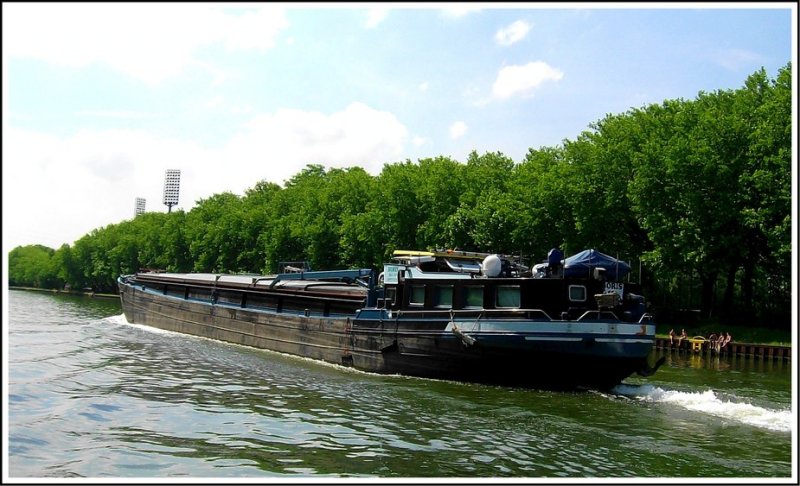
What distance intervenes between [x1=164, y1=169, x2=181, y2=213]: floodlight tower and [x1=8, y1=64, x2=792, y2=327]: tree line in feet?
275

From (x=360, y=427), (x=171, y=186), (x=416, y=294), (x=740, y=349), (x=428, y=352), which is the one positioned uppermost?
(x=171, y=186)

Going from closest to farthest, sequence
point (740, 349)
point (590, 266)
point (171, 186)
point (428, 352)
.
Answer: point (590, 266) < point (428, 352) < point (740, 349) < point (171, 186)

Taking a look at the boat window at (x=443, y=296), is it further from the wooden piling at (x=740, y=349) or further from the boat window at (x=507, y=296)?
the wooden piling at (x=740, y=349)

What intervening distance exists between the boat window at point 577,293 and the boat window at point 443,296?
3.85 metres

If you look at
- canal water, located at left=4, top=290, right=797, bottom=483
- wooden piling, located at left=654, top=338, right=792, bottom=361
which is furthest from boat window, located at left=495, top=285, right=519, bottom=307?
wooden piling, located at left=654, top=338, right=792, bottom=361

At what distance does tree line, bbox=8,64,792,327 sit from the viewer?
42.6m

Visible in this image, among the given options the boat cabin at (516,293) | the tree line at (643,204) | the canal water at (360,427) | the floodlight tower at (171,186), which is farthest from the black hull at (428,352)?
the floodlight tower at (171,186)

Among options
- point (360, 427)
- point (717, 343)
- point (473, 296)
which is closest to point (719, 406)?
point (473, 296)

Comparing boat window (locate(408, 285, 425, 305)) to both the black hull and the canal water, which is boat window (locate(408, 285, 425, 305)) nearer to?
the black hull

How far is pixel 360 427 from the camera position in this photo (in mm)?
15977

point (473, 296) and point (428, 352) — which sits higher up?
point (473, 296)

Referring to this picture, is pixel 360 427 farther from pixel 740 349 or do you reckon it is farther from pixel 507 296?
pixel 740 349

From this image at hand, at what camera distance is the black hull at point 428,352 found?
67.1 feet

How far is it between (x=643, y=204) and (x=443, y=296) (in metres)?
27.0
